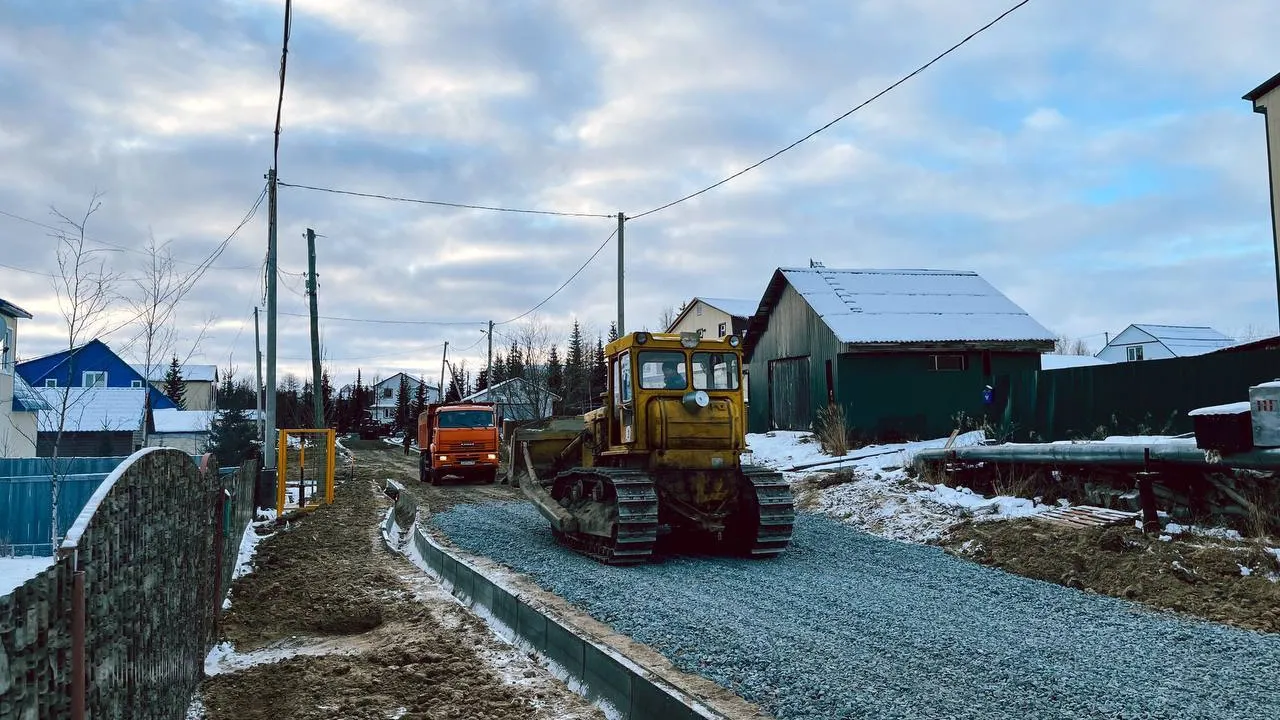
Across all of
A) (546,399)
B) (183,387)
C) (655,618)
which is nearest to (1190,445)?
(655,618)

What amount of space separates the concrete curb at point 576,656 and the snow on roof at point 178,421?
4615 cm

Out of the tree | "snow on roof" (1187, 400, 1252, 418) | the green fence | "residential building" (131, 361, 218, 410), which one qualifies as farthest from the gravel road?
"residential building" (131, 361, 218, 410)

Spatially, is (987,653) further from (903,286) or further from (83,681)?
(903,286)

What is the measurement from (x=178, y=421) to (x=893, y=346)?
4466 centimetres

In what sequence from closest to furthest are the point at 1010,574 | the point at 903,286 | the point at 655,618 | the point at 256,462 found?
the point at 655,618 < the point at 1010,574 < the point at 256,462 < the point at 903,286

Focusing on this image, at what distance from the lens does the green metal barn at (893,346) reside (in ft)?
77.9

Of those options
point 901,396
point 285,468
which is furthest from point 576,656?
point 901,396

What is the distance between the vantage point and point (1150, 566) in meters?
9.02

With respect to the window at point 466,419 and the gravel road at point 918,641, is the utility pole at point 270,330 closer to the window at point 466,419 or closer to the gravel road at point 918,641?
the window at point 466,419

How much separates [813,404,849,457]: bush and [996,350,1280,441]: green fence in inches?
147

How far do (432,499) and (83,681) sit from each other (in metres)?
18.5

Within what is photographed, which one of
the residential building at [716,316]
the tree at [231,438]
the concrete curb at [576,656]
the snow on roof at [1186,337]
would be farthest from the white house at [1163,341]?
the concrete curb at [576,656]

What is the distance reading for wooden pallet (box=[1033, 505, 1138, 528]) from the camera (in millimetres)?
10742

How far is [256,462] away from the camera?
18.2m
